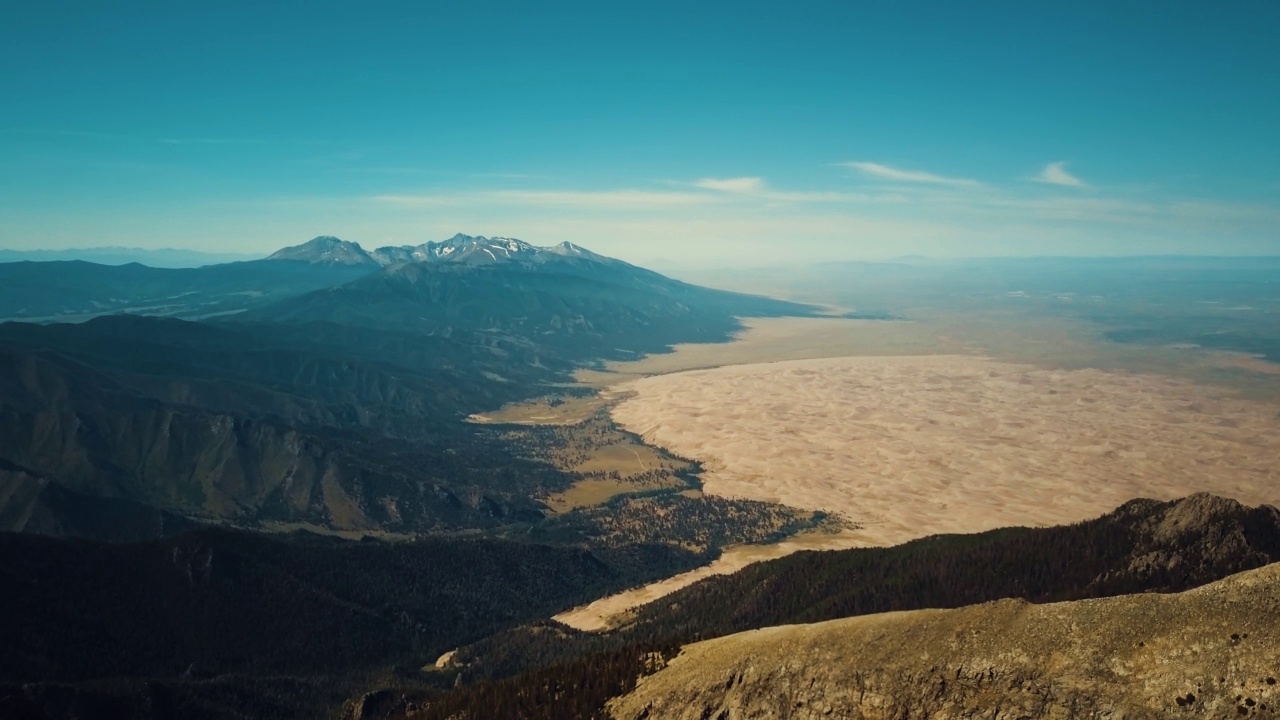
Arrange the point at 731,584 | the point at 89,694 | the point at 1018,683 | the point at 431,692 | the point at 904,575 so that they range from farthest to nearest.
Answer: the point at 731,584, the point at 904,575, the point at 431,692, the point at 89,694, the point at 1018,683

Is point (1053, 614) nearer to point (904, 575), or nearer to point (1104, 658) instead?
point (1104, 658)

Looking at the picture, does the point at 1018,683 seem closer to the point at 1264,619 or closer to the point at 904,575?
the point at 1264,619

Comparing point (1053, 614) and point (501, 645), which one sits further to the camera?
point (501, 645)

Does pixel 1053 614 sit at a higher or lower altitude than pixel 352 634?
higher

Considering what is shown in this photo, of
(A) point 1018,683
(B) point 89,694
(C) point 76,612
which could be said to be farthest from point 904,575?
(C) point 76,612

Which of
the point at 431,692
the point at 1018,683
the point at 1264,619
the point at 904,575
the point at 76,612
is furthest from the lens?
the point at 76,612

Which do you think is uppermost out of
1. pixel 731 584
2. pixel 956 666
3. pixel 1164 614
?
pixel 1164 614

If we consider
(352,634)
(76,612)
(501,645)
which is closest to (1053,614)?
(501,645)
